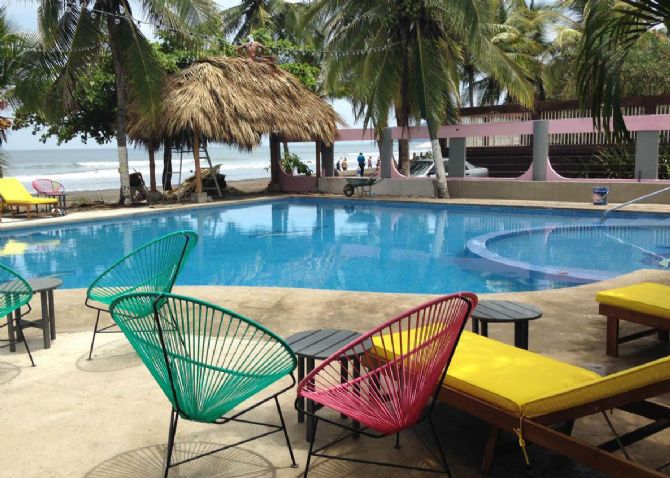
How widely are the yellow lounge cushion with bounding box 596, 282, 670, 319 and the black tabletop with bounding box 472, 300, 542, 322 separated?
59 centimetres

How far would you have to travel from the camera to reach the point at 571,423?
259 centimetres

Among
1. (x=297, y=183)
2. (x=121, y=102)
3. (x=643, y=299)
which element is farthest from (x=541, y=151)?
(x=643, y=299)

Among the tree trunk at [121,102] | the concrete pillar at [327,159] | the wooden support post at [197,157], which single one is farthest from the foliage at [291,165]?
the tree trunk at [121,102]

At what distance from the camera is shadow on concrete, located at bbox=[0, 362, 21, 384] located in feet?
12.4

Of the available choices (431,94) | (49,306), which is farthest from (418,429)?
(431,94)

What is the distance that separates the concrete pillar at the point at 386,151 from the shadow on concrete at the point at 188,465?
1648 centimetres

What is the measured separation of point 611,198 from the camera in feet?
48.4

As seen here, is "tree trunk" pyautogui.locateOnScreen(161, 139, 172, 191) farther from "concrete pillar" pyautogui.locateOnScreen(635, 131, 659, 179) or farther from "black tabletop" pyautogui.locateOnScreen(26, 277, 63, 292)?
"black tabletop" pyautogui.locateOnScreen(26, 277, 63, 292)

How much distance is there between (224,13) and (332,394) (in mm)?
26297

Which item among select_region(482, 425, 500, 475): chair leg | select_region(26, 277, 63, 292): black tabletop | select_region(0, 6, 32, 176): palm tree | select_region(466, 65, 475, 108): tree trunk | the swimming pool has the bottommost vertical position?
the swimming pool

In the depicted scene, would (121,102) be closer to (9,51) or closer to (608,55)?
(9,51)

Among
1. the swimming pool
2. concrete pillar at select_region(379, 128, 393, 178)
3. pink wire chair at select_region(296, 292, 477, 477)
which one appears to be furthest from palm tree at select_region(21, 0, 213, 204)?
pink wire chair at select_region(296, 292, 477, 477)

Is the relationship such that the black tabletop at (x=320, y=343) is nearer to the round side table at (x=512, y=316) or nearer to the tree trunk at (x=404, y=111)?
the round side table at (x=512, y=316)

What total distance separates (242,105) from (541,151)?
8114 mm
